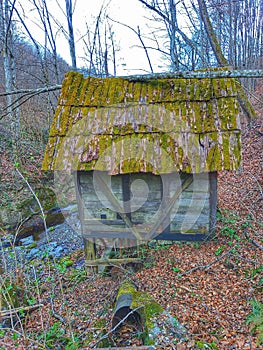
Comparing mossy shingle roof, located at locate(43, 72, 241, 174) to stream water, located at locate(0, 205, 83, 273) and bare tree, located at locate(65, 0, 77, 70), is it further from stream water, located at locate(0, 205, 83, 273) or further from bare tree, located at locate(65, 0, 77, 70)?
bare tree, located at locate(65, 0, 77, 70)

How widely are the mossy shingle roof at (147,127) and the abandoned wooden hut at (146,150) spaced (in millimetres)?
17

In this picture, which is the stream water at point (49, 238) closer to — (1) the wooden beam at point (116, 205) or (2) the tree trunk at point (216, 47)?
(1) the wooden beam at point (116, 205)

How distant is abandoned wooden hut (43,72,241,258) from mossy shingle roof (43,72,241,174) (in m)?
0.02

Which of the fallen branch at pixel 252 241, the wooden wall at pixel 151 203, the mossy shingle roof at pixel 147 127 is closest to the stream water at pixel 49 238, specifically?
the wooden wall at pixel 151 203

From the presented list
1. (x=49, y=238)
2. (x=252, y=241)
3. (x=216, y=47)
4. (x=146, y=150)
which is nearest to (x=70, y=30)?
(x=216, y=47)

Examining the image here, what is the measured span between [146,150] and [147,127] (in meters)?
0.48

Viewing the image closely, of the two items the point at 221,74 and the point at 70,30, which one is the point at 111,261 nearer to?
the point at 221,74

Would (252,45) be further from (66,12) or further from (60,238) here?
(60,238)

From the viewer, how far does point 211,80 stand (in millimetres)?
4988

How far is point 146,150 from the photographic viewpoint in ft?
14.8

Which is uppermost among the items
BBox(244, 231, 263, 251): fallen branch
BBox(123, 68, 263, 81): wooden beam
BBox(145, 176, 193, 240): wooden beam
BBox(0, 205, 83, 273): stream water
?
BBox(123, 68, 263, 81): wooden beam

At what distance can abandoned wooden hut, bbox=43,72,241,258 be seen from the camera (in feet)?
14.6

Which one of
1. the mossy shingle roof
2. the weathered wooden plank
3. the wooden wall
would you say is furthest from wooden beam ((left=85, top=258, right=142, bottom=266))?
the mossy shingle roof

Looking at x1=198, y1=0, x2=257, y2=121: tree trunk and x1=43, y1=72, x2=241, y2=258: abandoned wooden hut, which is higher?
x1=198, y1=0, x2=257, y2=121: tree trunk
